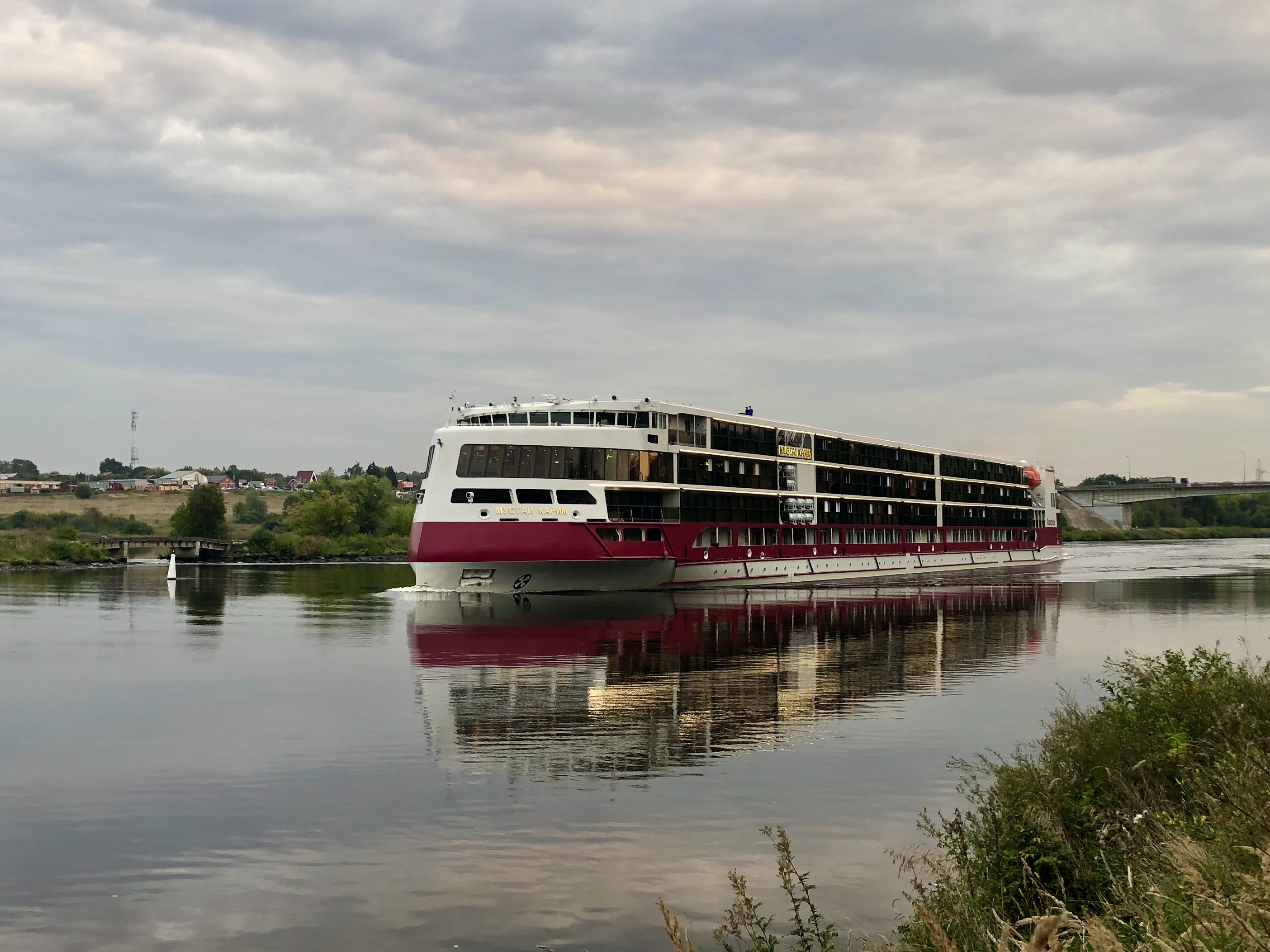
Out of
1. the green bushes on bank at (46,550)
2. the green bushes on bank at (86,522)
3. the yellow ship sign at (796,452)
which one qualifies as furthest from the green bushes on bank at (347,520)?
the yellow ship sign at (796,452)

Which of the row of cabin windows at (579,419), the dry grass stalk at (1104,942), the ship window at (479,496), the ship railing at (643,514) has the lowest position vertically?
the dry grass stalk at (1104,942)

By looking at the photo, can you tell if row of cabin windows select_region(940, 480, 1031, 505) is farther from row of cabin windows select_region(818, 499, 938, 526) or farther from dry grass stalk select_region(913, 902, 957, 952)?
dry grass stalk select_region(913, 902, 957, 952)

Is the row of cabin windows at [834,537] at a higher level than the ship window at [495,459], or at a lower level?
lower

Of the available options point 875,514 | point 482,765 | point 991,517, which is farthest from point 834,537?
point 482,765

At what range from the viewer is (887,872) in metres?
13.0

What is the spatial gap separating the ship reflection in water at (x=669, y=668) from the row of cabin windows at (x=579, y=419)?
9518 mm

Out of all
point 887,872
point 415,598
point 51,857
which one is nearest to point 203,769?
point 51,857

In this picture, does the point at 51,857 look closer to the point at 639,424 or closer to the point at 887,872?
the point at 887,872

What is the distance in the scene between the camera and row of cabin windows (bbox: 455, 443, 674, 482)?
176 ft

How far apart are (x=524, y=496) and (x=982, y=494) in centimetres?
6226

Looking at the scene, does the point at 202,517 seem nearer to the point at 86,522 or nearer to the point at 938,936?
the point at 86,522

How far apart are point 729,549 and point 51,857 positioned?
54575 millimetres

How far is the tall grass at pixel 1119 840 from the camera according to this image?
6.57 metres

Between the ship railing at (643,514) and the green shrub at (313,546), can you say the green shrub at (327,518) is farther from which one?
the ship railing at (643,514)
